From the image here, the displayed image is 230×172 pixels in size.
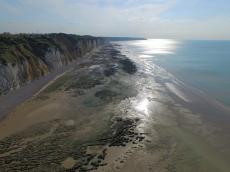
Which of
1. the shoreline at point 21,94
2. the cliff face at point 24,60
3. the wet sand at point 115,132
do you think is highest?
the cliff face at point 24,60

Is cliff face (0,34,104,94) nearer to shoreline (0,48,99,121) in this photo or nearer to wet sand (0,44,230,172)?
shoreline (0,48,99,121)

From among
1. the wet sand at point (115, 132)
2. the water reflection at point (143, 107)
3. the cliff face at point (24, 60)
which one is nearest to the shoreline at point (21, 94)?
the cliff face at point (24, 60)

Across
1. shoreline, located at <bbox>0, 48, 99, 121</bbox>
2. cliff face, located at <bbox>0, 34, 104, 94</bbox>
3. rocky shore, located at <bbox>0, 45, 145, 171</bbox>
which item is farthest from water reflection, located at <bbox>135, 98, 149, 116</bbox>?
cliff face, located at <bbox>0, 34, 104, 94</bbox>

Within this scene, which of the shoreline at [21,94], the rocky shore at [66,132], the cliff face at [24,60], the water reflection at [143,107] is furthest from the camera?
the cliff face at [24,60]

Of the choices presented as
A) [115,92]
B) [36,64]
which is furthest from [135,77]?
[36,64]

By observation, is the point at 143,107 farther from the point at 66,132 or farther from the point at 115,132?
the point at 66,132

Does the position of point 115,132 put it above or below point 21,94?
Answer: below

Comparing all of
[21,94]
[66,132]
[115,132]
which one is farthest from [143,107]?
[21,94]

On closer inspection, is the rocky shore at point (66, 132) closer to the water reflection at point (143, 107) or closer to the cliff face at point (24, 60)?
the water reflection at point (143, 107)
